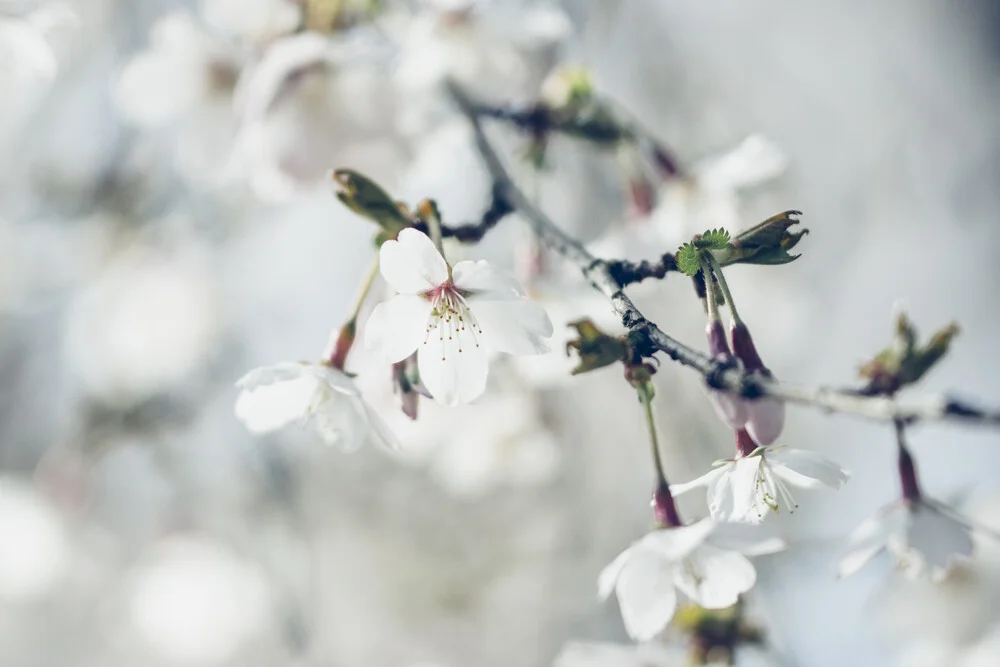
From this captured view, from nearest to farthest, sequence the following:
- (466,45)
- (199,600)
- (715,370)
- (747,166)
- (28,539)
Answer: (715,370)
(747,166)
(466,45)
(199,600)
(28,539)

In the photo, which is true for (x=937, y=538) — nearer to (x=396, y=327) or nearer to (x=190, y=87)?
(x=396, y=327)

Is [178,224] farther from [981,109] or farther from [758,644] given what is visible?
[981,109]

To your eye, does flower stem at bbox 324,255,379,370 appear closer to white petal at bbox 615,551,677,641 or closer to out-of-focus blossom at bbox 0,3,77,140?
white petal at bbox 615,551,677,641

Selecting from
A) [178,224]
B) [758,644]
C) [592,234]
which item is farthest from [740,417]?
[178,224]

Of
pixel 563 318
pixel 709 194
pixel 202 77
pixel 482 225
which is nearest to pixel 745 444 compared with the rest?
pixel 482 225

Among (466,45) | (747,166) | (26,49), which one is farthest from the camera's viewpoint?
(466,45)

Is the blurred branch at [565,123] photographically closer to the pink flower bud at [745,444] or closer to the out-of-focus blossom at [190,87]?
the out-of-focus blossom at [190,87]

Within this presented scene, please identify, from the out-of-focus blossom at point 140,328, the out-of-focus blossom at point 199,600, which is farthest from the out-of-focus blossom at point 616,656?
the out-of-focus blossom at point 140,328
